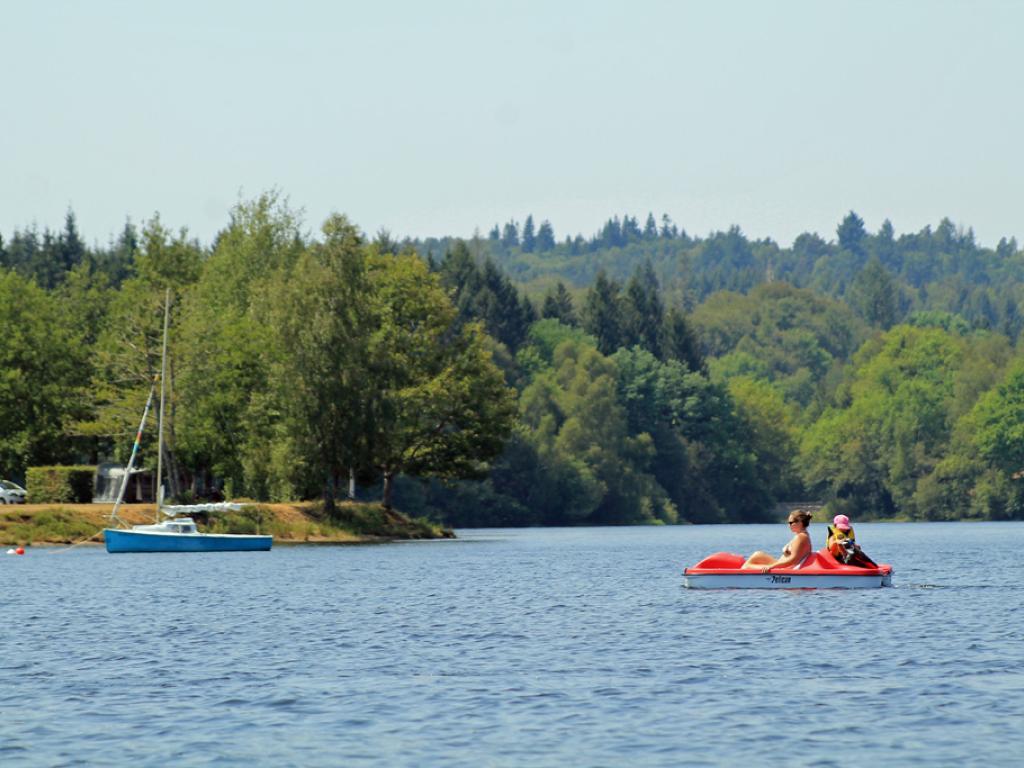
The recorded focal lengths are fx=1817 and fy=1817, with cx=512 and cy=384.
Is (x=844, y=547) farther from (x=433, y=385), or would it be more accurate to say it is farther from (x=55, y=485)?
(x=55, y=485)

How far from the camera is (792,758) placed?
24.4 meters

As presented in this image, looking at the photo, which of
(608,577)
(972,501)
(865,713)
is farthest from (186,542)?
(972,501)

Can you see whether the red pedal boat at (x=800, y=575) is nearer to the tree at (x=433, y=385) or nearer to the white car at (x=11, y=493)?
the tree at (x=433, y=385)

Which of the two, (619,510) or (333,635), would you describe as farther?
(619,510)

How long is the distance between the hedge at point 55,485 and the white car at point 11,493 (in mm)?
1291

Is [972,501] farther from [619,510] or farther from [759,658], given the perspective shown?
[759,658]

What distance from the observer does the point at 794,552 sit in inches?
2047

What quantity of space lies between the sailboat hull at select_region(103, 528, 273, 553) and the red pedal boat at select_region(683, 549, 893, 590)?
37.6 metres

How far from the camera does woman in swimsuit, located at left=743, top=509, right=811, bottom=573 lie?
51125mm

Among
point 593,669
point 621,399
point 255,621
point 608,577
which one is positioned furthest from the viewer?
point 621,399

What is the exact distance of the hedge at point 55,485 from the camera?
10056 centimetres

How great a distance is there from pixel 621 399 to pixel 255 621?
136764mm

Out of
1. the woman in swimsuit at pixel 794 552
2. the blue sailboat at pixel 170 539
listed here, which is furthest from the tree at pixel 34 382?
the woman in swimsuit at pixel 794 552

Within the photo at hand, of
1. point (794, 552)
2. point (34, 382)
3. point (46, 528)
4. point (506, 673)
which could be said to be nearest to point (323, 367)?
point (46, 528)
